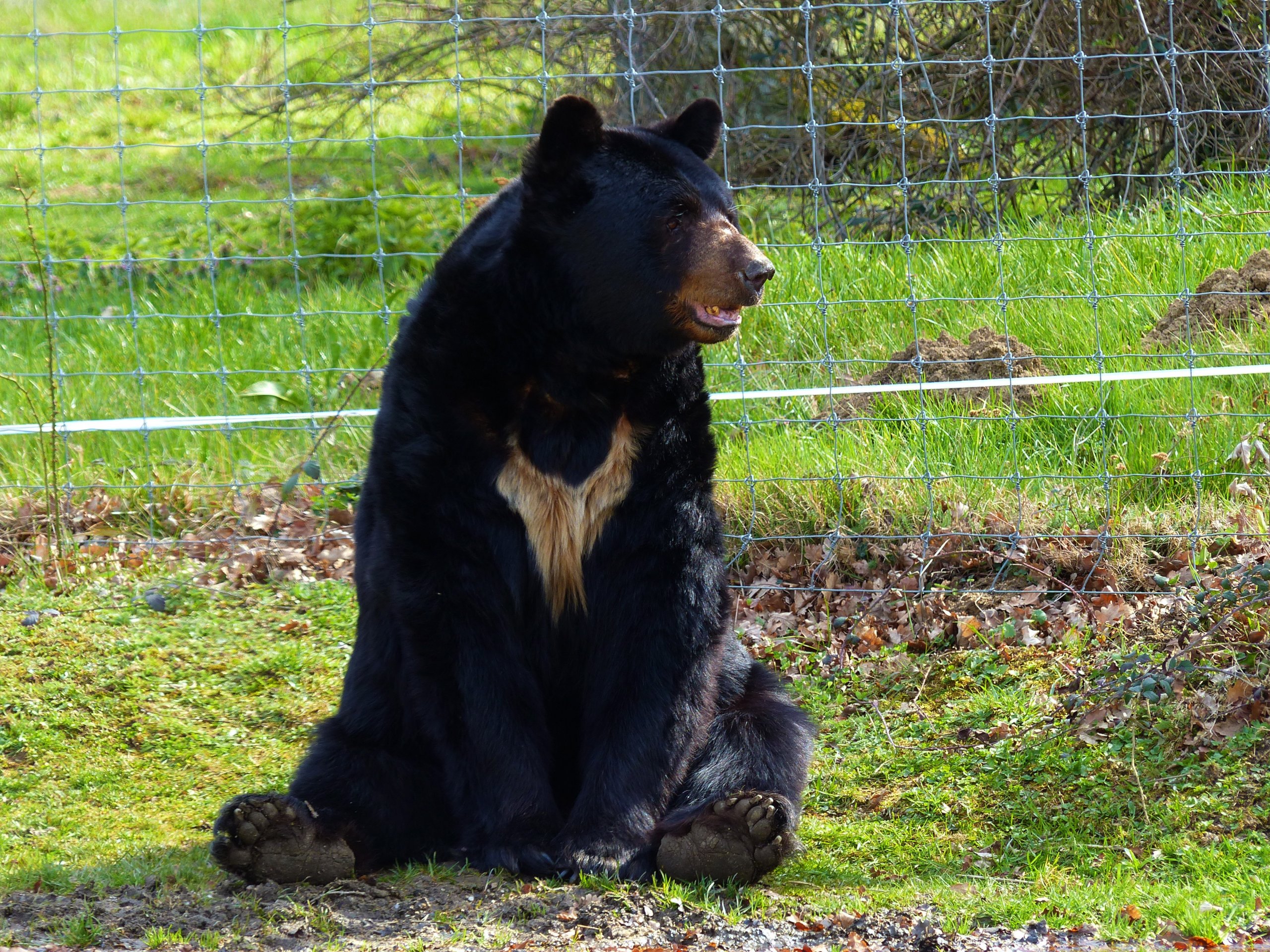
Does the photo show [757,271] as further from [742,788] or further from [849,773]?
[849,773]

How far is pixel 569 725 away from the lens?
382 cm

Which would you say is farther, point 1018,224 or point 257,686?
point 1018,224

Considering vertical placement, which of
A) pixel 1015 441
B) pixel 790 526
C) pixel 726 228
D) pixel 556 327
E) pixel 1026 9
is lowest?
pixel 790 526

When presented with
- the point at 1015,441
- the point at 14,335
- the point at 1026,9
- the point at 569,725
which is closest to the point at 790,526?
the point at 1015,441

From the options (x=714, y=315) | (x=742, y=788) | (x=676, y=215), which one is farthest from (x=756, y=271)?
(x=742, y=788)

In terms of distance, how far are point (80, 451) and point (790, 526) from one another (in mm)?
3503

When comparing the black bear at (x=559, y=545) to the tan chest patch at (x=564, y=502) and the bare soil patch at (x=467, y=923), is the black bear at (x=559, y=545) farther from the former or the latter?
the bare soil patch at (x=467, y=923)

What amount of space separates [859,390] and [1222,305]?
181cm

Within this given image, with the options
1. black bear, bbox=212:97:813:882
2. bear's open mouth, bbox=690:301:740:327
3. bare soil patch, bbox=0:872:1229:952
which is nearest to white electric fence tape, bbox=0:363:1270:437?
bear's open mouth, bbox=690:301:740:327

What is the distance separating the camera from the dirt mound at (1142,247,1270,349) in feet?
20.2

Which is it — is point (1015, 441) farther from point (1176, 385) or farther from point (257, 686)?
point (257, 686)

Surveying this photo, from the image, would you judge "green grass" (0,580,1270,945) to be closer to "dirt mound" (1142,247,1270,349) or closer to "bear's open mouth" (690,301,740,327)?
"bear's open mouth" (690,301,740,327)

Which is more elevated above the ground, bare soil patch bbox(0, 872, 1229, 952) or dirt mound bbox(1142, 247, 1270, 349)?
dirt mound bbox(1142, 247, 1270, 349)

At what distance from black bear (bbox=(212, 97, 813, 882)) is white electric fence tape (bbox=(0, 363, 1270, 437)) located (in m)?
2.07
